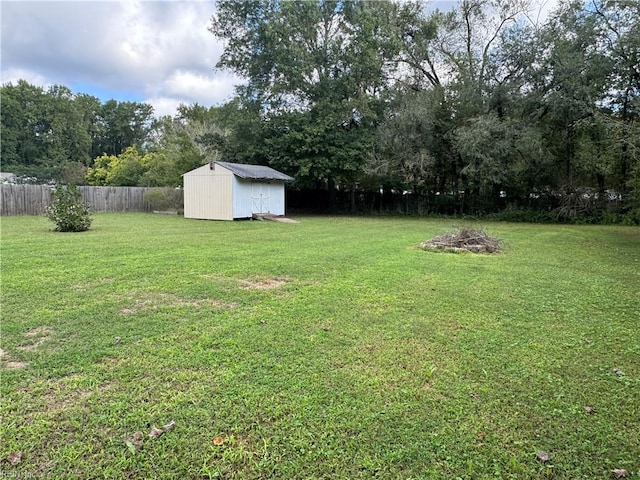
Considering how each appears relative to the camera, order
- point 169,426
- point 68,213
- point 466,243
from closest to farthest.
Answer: point 169,426, point 466,243, point 68,213

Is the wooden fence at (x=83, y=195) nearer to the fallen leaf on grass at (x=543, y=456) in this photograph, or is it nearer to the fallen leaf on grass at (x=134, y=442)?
the fallen leaf on grass at (x=134, y=442)

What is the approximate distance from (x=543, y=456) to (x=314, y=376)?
133 cm

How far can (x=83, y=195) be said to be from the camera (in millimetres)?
17719

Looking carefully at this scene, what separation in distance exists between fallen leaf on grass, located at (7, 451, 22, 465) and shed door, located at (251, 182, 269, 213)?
1562 cm

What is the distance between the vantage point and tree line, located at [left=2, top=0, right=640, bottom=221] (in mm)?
15453

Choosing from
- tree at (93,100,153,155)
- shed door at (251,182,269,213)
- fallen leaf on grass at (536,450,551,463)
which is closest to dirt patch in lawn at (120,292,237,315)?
fallen leaf on grass at (536,450,551,463)

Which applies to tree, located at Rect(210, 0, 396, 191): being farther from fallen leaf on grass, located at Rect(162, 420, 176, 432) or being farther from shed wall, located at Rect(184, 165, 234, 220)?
fallen leaf on grass, located at Rect(162, 420, 176, 432)

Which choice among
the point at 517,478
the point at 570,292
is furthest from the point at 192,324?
the point at 570,292

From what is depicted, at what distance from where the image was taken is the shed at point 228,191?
53.2 ft

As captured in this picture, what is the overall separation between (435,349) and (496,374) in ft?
1.66

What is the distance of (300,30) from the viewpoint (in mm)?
19109

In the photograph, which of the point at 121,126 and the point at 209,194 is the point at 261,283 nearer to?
the point at 209,194

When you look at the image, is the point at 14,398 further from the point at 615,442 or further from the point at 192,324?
the point at 615,442

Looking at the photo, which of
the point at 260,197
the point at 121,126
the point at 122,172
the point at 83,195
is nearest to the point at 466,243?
the point at 260,197
